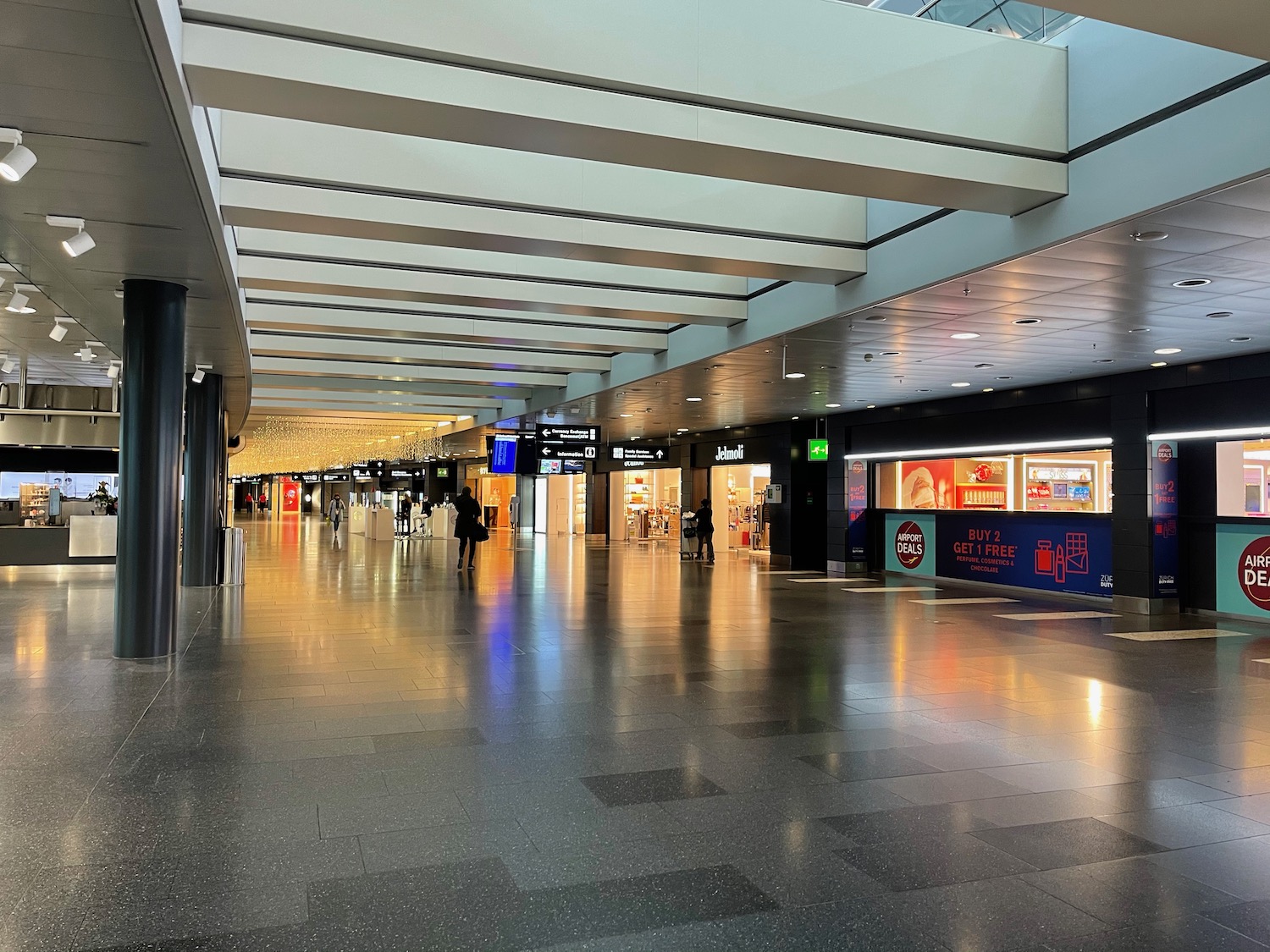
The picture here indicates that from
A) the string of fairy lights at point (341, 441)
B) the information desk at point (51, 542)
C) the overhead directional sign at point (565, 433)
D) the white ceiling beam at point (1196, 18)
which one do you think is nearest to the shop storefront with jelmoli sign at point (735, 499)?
the overhead directional sign at point (565, 433)

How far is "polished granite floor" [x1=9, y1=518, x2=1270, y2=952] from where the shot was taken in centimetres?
332

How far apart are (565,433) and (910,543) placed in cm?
813

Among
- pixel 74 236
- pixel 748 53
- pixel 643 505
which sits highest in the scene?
pixel 748 53

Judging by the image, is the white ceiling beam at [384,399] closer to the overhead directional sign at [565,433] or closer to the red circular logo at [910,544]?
the overhead directional sign at [565,433]

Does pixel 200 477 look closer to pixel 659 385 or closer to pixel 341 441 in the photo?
pixel 659 385

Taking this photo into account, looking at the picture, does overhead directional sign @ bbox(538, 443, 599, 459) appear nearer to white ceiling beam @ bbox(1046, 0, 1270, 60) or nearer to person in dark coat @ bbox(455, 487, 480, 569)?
person in dark coat @ bbox(455, 487, 480, 569)

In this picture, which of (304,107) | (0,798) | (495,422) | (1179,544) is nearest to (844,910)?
(0,798)

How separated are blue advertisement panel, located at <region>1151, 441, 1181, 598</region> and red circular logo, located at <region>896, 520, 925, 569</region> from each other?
20.1 feet

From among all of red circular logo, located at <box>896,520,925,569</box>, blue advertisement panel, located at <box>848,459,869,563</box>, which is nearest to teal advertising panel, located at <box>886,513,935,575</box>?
red circular logo, located at <box>896,520,925,569</box>

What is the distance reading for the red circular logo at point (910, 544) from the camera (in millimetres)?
19812

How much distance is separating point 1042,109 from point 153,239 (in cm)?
696

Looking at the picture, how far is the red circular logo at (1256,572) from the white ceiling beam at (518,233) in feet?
25.3

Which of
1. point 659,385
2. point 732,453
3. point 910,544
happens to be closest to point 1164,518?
point 910,544

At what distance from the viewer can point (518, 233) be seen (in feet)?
27.7
